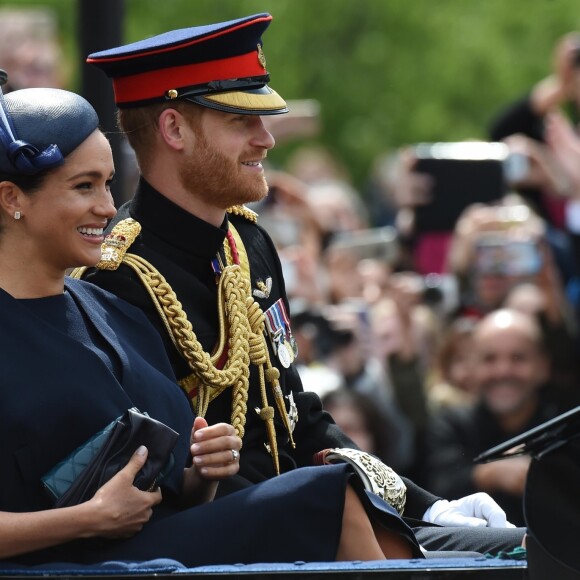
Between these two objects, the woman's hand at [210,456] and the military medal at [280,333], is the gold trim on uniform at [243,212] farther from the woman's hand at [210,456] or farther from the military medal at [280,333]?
the woman's hand at [210,456]

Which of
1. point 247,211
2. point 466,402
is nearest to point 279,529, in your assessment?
point 247,211

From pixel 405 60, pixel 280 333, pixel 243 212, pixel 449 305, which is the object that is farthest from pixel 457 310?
pixel 405 60

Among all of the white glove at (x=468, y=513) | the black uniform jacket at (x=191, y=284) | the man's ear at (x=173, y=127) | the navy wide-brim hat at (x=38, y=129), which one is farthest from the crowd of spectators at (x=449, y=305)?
the navy wide-brim hat at (x=38, y=129)

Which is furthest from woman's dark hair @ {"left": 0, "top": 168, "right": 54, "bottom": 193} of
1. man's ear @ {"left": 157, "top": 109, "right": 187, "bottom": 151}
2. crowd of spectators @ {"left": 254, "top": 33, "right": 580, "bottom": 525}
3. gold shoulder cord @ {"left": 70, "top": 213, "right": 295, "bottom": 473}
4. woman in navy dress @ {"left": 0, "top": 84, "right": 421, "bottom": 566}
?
crowd of spectators @ {"left": 254, "top": 33, "right": 580, "bottom": 525}

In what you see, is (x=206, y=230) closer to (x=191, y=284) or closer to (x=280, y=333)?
(x=191, y=284)

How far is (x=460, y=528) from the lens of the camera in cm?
422

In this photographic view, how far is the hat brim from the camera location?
167 inches

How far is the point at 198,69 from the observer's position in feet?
14.1

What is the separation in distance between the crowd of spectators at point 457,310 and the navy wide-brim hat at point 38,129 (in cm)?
351

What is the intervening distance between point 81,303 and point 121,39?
211cm

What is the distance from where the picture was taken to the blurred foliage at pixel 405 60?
53.8ft

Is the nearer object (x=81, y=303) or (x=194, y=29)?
(x=81, y=303)

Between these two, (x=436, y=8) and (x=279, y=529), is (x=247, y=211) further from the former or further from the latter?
(x=436, y=8)

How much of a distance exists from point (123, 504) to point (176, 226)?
1.06m
